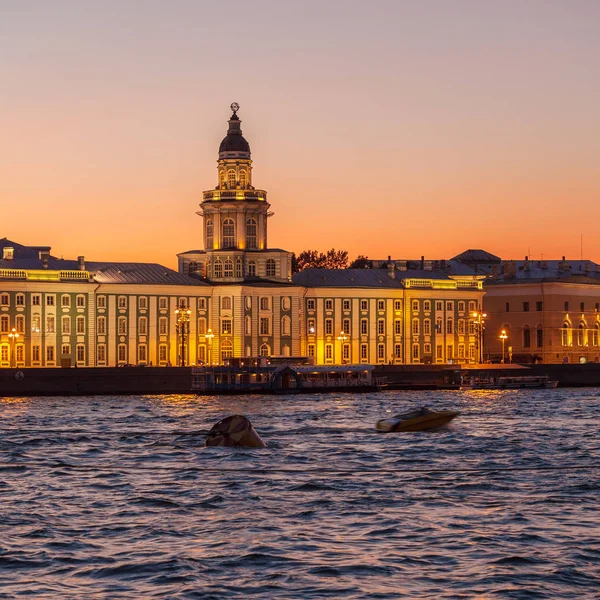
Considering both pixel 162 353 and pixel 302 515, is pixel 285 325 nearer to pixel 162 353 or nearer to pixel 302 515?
pixel 162 353

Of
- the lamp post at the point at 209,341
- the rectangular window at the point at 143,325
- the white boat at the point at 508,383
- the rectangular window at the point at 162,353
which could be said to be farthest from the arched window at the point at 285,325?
the white boat at the point at 508,383

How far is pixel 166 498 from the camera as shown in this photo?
1353 inches

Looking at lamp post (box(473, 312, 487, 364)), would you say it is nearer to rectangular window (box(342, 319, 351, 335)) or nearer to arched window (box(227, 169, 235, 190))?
rectangular window (box(342, 319, 351, 335))

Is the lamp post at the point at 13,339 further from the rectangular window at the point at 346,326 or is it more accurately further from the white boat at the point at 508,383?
the white boat at the point at 508,383

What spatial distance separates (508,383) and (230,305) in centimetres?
2210

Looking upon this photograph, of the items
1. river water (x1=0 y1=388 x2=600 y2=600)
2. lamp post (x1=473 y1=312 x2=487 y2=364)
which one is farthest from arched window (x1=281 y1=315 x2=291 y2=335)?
river water (x1=0 y1=388 x2=600 y2=600)

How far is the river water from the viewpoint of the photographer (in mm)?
25000

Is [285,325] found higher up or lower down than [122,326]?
higher up

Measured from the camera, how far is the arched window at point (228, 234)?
119938 millimetres

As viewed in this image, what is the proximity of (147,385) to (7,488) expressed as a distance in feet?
203

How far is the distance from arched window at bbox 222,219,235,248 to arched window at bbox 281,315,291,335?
698cm

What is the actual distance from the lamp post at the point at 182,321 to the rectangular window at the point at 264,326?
239 inches

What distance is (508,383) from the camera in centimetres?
11025

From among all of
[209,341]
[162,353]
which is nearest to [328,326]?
[209,341]
